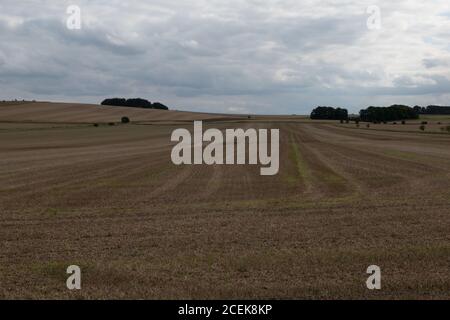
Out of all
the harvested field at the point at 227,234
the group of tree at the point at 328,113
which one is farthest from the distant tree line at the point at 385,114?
the harvested field at the point at 227,234

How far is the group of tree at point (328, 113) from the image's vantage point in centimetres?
16538

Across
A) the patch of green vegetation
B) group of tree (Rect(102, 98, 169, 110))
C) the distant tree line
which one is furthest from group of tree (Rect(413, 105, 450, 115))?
the patch of green vegetation

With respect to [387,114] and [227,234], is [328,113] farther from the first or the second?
[227,234]

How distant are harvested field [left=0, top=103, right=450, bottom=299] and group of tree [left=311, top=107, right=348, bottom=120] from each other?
Answer: 464ft

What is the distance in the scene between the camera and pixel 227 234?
12.6m

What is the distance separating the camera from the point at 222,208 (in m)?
16.7

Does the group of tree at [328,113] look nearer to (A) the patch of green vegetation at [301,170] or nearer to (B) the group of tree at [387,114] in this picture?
(B) the group of tree at [387,114]

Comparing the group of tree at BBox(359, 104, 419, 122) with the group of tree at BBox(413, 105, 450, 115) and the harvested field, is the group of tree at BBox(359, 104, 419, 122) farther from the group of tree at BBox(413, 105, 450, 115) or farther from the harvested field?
the harvested field

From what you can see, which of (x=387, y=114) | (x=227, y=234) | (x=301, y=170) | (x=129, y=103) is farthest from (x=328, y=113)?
(x=227, y=234)

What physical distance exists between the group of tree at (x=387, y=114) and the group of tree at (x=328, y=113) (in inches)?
432

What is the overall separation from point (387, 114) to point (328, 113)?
21032mm
